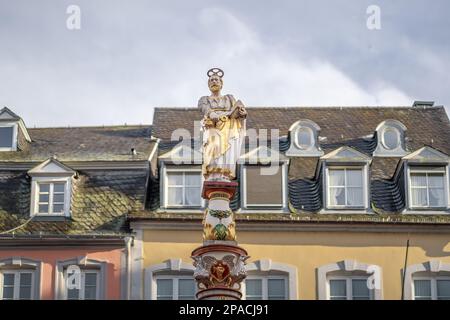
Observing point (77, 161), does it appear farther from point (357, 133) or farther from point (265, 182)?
point (357, 133)

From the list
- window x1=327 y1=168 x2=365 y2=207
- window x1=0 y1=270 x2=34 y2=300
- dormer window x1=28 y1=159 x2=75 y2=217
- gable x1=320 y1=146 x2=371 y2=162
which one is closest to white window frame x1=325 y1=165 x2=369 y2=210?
window x1=327 y1=168 x2=365 y2=207

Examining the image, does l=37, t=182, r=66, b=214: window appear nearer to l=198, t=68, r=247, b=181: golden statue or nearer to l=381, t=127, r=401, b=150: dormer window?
l=381, t=127, r=401, b=150: dormer window

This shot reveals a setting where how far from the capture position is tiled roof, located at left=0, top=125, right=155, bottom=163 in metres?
38.7

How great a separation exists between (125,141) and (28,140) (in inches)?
109

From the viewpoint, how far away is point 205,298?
23391 mm

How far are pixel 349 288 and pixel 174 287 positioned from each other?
4.43 meters

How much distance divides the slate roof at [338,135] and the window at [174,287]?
1678mm

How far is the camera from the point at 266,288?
35.6 metres

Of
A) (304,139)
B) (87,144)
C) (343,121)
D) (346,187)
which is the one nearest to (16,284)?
(87,144)

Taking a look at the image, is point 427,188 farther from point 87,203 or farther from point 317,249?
point 87,203

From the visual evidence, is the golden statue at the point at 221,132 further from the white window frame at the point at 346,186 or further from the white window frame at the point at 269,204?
the white window frame at the point at 346,186

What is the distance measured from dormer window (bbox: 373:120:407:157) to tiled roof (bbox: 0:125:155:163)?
6.35 meters

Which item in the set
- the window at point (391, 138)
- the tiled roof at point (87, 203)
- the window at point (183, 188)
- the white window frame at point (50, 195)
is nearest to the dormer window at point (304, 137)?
the window at point (391, 138)
